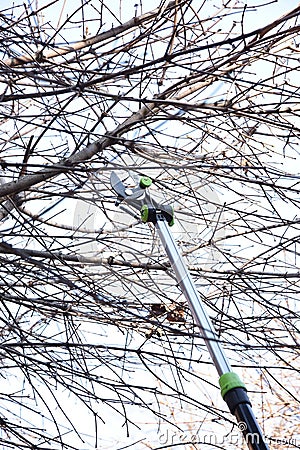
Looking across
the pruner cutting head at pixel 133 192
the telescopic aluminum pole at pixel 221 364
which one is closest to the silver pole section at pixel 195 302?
the telescopic aluminum pole at pixel 221 364

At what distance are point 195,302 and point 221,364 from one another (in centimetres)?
21

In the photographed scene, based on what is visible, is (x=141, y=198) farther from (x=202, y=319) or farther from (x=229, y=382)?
(x=229, y=382)

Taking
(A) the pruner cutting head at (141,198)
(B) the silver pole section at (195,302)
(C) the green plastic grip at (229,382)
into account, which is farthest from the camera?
(A) the pruner cutting head at (141,198)

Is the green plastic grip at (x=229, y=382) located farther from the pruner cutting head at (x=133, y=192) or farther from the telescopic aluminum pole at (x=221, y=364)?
the pruner cutting head at (x=133, y=192)

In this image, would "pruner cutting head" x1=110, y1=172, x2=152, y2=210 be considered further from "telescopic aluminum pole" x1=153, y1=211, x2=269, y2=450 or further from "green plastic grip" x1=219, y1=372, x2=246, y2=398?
"green plastic grip" x1=219, y1=372, x2=246, y2=398

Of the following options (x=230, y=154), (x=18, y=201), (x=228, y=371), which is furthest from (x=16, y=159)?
(x=228, y=371)

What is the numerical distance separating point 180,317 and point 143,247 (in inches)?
Result: 19.2

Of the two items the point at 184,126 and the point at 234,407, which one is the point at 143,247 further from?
the point at 234,407

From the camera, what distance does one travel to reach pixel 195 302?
5.33 ft

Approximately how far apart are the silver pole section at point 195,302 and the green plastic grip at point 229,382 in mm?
39

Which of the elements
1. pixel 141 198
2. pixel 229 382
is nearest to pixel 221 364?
pixel 229 382

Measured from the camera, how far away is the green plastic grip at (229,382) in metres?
1.39

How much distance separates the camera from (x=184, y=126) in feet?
9.07

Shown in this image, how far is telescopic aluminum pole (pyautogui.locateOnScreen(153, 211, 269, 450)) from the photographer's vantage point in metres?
1.28
